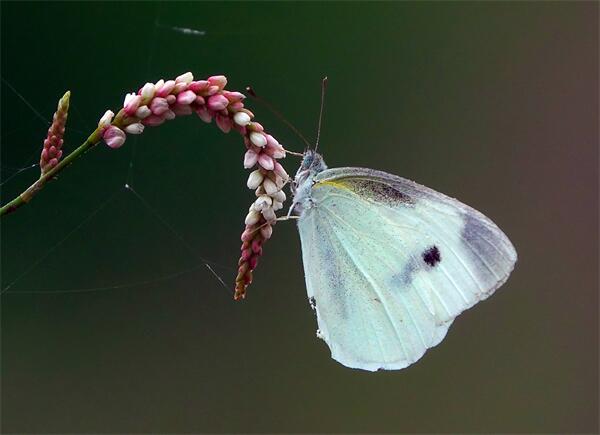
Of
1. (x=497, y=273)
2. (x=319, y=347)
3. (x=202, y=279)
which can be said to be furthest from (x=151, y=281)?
(x=497, y=273)

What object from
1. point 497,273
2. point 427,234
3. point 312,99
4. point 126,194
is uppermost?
point 312,99

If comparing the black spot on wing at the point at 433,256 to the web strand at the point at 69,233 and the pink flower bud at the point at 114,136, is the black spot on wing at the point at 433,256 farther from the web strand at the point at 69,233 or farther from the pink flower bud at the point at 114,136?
the web strand at the point at 69,233

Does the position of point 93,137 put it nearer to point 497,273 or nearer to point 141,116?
point 141,116

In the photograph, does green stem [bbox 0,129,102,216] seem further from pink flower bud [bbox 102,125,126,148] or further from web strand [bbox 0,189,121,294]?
web strand [bbox 0,189,121,294]
